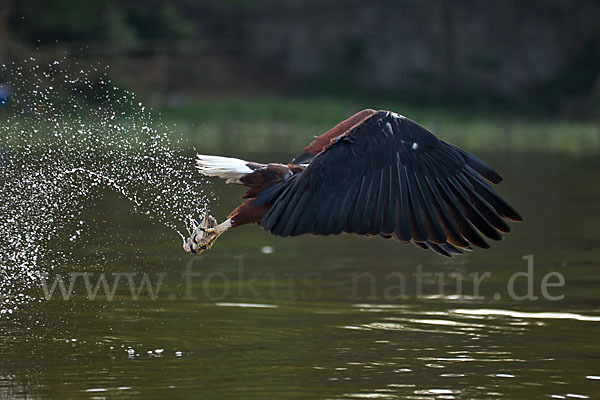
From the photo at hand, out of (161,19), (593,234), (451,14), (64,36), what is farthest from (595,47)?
(593,234)

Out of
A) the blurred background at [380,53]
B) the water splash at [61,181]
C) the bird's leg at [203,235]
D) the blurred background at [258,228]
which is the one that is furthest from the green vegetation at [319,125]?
the bird's leg at [203,235]

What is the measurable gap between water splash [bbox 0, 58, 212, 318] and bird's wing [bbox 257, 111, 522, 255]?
889mm

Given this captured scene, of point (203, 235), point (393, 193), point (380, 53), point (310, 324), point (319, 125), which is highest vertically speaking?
point (380, 53)

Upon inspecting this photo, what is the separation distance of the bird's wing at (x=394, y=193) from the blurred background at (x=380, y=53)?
17980mm

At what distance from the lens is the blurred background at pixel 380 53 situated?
79.2 ft

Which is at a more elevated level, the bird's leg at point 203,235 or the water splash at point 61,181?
the water splash at point 61,181

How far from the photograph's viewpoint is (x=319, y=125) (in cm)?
2152

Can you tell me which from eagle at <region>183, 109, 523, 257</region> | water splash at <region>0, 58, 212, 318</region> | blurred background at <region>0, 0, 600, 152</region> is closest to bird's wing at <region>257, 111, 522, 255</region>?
eagle at <region>183, 109, 523, 257</region>

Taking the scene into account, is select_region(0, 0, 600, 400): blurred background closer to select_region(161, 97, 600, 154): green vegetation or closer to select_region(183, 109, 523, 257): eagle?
select_region(161, 97, 600, 154): green vegetation

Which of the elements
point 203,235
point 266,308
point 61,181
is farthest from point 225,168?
point 61,181

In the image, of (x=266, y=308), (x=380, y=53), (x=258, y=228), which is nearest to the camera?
(x=266, y=308)

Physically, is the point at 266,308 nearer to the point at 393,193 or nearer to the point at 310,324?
the point at 310,324

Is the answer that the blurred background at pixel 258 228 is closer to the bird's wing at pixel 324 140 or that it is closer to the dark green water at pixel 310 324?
the dark green water at pixel 310 324

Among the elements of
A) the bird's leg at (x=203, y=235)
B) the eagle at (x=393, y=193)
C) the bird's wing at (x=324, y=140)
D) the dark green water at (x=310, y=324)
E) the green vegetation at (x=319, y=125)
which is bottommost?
the dark green water at (x=310, y=324)
